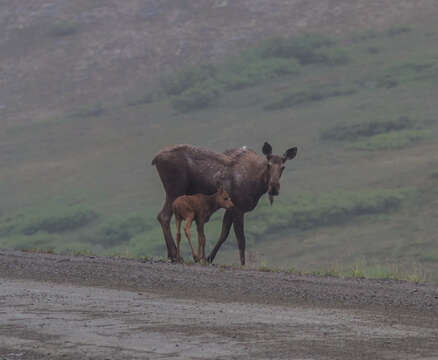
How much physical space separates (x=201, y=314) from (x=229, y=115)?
2682 inches

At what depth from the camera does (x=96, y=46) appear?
9175 cm

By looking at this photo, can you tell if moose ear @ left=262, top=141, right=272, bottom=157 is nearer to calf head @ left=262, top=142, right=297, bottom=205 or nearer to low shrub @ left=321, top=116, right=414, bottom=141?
calf head @ left=262, top=142, right=297, bottom=205

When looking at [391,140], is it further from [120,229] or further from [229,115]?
[120,229]

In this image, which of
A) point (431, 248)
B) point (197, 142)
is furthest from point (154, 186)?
point (431, 248)

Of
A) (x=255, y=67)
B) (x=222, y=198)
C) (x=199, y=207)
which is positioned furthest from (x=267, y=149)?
(x=255, y=67)

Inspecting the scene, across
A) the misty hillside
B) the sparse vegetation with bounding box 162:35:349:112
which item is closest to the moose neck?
the misty hillside

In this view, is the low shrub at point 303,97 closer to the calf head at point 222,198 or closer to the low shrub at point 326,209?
the low shrub at point 326,209

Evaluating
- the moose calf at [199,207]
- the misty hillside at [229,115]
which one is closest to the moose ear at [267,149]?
the moose calf at [199,207]

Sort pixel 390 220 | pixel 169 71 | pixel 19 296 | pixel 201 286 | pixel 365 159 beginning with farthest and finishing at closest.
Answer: pixel 169 71 < pixel 365 159 < pixel 390 220 < pixel 201 286 < pixel 19 296

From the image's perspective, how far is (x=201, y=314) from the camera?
410 inches

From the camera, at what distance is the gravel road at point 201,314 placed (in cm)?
855

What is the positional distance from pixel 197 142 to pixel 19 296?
5884 cm

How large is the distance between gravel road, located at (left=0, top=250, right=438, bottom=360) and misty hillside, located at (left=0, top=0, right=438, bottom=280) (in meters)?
31.2

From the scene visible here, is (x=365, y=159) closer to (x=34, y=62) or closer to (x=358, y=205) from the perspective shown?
(x=358, y=205)
